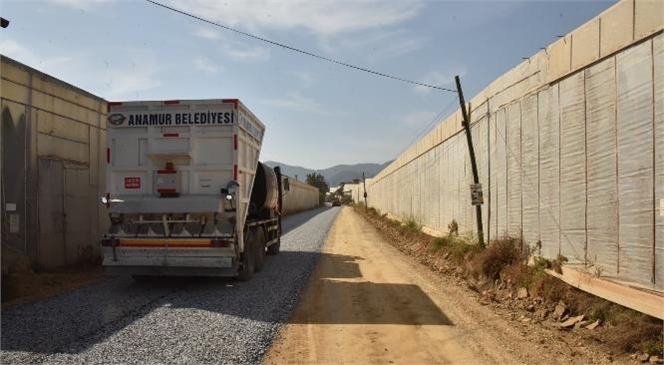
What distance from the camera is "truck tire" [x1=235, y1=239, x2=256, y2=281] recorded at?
1108cm

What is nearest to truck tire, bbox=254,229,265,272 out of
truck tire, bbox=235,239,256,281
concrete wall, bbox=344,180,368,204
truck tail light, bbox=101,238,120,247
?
truck tire, bbox=235,239,256,281

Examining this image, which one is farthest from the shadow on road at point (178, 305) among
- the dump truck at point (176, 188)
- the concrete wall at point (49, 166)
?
the concrete wall at point (49, 166)

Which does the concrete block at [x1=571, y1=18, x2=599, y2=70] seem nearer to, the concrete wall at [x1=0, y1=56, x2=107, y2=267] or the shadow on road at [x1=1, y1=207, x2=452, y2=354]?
the shadow on road at [x1=1, y1=207, x2=452, y2=354]

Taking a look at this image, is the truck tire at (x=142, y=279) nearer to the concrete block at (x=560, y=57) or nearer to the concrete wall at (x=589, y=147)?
the concrete wall at (x=589, y=147)

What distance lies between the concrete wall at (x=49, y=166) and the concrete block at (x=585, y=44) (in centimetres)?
1012

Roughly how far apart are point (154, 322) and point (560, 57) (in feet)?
24.4

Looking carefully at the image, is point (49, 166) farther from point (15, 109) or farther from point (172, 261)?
point (172, 261)

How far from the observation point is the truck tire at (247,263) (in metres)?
11.1

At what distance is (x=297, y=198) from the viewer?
58.8m

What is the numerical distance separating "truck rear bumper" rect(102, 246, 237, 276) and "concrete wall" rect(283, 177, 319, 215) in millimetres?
34047

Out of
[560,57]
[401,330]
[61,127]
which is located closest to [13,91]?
[61,127]

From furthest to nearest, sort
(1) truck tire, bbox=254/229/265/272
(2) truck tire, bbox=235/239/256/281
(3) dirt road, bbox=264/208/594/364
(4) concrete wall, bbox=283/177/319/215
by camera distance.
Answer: (4) concrete wall, bbox=283/177/319/215 → (1) truck tire, bbox=254/229/265/272 → (2) truck tire, bbox=235/239/256/281 → (3) dirt road, bbox=264/208/594/364

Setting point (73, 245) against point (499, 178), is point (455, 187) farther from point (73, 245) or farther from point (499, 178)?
point (73, 245)

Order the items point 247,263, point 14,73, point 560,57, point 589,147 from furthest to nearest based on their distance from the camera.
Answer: point 247,263, point 14,73, point 560,57, point 589,147
